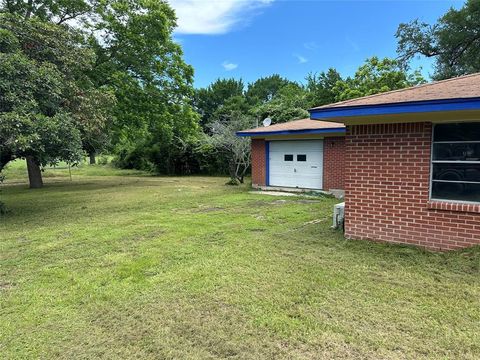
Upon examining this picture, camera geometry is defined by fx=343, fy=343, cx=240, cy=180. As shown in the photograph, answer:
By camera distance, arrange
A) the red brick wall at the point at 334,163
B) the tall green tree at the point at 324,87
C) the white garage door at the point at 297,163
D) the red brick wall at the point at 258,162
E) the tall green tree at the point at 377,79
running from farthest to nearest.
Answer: the tall green tree at the point at 324,87, the tall green tree at the point at 377,79, the red brick wall at the point at 258,162, the white garage door at the point at 297,163, the red brick wall at the point at 334,163

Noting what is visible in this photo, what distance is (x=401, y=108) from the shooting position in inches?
180

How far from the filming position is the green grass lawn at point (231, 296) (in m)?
2.82

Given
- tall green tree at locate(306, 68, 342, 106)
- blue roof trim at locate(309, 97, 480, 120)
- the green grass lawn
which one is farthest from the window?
tall green tree at locate(306, 68, 342, 106)

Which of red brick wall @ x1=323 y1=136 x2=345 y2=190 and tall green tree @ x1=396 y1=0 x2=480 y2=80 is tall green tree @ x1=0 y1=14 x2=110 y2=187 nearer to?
red brick wall @ x1=323 y1=136 x2=345 y2=190

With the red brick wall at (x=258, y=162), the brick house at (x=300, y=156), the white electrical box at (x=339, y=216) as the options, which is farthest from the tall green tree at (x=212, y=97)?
the white electrical box at (x=339, y=216)

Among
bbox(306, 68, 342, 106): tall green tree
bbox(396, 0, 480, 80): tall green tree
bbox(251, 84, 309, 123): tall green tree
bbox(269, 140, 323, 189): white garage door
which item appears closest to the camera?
bbox(269, 140, 323, 189): white garage door

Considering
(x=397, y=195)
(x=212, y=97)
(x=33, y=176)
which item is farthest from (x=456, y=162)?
(x=212, y=97)

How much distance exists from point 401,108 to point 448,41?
73.0 ft

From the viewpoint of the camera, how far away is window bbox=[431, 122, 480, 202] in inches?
187

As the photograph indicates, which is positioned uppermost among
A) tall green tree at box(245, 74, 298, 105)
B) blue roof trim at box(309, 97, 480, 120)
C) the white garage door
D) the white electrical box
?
tall green tree at box(245, 74, 298, 105)

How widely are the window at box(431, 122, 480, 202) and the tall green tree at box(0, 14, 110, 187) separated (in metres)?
7.35

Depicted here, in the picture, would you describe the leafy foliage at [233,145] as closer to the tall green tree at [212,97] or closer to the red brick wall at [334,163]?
the red brick wall at [334,163]

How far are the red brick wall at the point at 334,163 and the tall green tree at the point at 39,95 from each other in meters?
7.69

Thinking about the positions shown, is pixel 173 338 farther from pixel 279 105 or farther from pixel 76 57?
pixel 279 105
